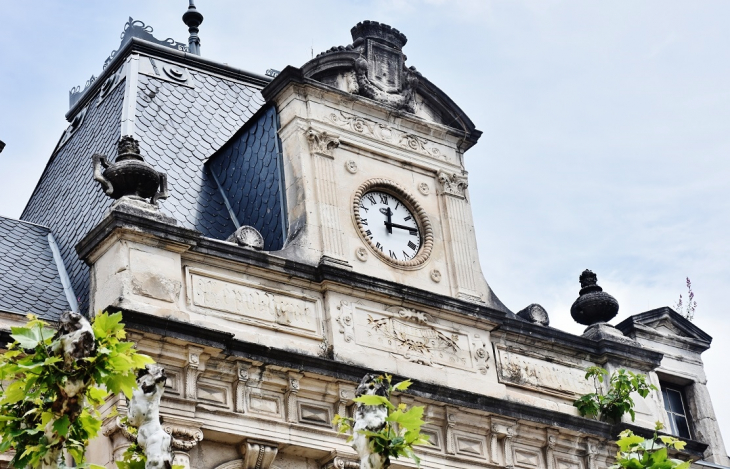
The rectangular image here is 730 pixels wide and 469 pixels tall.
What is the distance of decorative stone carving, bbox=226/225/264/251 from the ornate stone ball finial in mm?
6022

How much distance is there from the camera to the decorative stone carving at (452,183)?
2328cm

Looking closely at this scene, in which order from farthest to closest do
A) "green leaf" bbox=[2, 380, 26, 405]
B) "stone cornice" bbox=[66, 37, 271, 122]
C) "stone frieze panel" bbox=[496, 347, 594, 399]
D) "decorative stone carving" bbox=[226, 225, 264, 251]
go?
1. "stone cornice" bbox=[66, 37, 271, 122]
2. "stone frieze panel" bbox=[496, 347, 594, 399]
3. "decorative stone carving" bbox=[226, 225, 264, 251]
4. "green leaf" bbox=[2, 380, 26, 405]

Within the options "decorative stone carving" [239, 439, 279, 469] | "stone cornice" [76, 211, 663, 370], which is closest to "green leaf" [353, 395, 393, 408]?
"decorative stone carving" [239, 439, 279, 469]

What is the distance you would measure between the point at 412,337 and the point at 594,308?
13.4 ft

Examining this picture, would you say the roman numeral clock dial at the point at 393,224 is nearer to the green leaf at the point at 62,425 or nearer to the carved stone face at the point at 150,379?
the carved stone face at the point at 150,379

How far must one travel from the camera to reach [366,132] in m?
22.8

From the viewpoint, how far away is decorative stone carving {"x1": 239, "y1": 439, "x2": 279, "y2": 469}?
1917 centimetres

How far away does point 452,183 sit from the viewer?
2341 centimetres

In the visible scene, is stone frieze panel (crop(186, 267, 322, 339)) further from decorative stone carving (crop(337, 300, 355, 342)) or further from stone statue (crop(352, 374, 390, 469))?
stone statue (crop(352, 374, 390, 469))

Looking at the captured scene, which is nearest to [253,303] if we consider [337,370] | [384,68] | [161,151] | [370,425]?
[337,370]

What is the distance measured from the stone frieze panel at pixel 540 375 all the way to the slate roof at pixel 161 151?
4385 millimetres

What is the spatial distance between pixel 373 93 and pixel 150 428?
33.7 feet

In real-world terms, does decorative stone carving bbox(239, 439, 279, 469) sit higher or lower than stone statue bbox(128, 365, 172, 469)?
higher

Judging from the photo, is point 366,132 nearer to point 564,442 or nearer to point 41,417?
point 564,442
